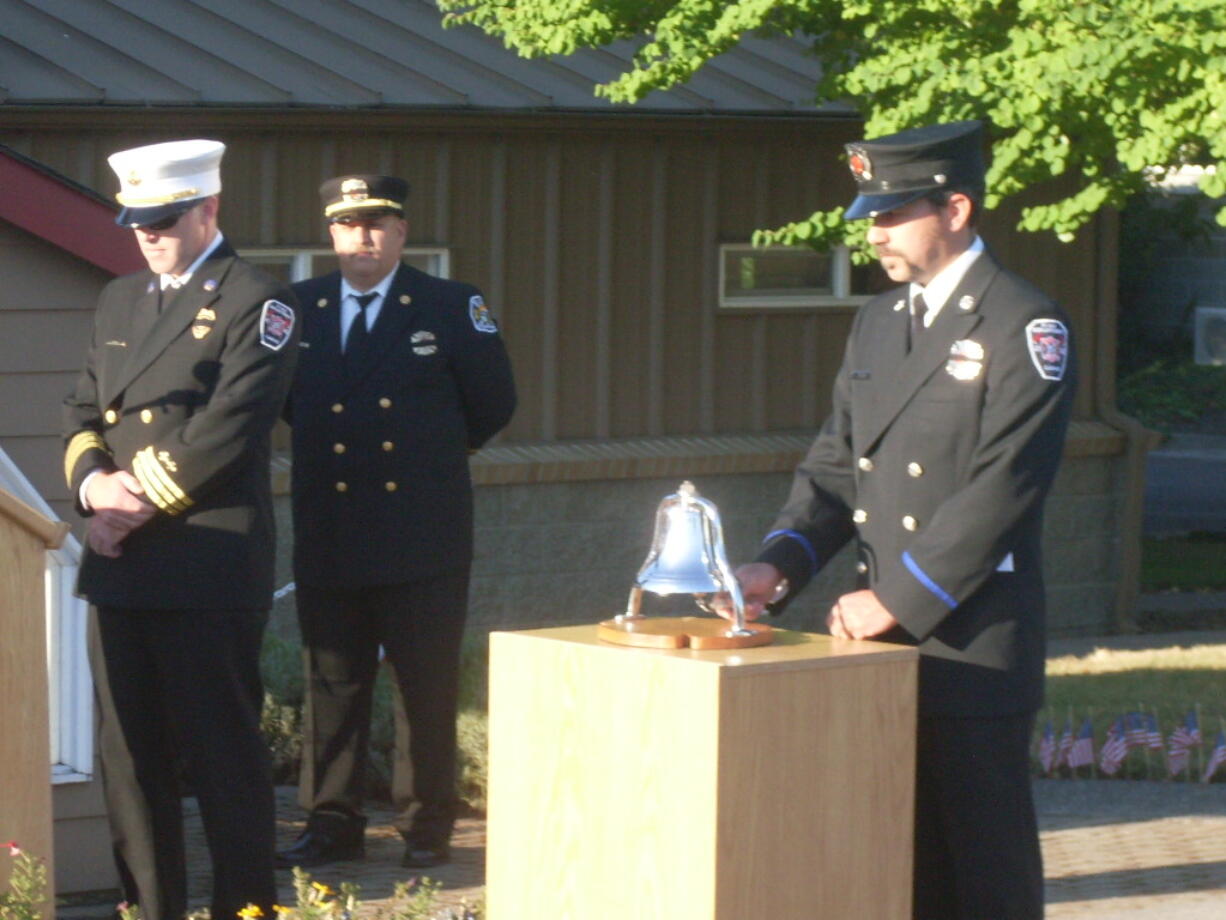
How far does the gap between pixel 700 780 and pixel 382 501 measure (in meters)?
3.02

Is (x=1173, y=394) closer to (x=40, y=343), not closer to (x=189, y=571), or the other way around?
(x=40, y=343)

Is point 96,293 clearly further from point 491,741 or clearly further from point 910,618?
point 910,618

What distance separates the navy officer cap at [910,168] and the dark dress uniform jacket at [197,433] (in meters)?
1.61

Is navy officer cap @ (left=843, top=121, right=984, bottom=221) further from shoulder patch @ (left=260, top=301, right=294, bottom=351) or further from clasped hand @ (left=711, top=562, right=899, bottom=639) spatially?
shoulder patch @ (left=260, top=301, right=294, bottom=351)

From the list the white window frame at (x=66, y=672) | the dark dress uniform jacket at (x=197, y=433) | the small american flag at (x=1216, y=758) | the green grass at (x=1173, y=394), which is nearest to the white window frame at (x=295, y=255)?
the small american flag at (x=1216, y=758)

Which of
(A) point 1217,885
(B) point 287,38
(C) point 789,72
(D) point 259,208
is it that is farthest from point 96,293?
(C) point 789,72

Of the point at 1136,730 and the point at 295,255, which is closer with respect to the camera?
the point at 1136,730

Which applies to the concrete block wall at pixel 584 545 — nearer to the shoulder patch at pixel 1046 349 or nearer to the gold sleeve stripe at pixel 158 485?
the gold sleeve stripe at pixel 158 485

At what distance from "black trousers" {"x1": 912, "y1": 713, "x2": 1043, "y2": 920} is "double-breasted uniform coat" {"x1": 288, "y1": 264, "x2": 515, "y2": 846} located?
2.64 metres

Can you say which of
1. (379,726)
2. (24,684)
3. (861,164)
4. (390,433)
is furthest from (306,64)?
(861,164)

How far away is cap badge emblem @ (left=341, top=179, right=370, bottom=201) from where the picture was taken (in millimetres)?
6559

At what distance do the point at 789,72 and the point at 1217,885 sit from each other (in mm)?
7015

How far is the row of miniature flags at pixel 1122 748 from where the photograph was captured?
834 cm

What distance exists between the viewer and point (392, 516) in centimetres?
656
